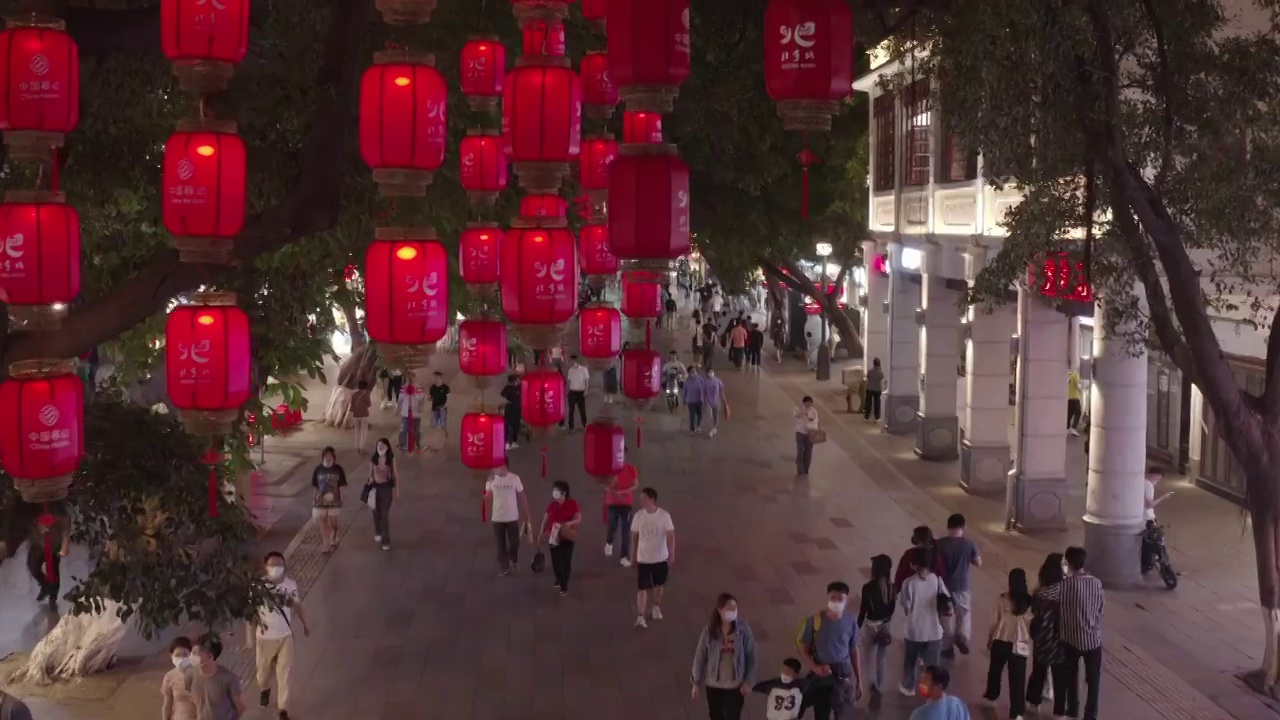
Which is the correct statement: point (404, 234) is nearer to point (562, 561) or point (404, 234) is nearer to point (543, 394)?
point (543, 394)

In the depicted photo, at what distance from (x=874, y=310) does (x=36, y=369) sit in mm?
25645

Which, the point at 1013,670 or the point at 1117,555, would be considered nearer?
the point at 1013,670

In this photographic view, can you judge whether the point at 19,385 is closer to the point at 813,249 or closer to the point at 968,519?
the point at 968,519

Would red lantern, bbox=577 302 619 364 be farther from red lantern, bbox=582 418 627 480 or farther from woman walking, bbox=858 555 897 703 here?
woman walking, bbox=858 555 897 703

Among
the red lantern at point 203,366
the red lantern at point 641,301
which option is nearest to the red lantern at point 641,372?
the red lantern at point 641,301

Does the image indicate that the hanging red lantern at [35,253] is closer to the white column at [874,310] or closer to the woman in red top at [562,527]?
the woman in red top at [562,527]

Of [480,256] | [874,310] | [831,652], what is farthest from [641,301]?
[874,310]

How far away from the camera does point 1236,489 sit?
20188mm

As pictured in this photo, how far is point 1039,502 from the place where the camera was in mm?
18656

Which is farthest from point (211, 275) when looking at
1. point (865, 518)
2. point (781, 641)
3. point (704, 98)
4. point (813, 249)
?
point (813, 249)

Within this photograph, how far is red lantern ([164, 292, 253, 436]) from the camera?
7.89 m

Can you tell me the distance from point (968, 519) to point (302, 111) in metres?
13.5

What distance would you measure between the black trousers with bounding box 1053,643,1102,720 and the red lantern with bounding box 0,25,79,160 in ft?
29.4

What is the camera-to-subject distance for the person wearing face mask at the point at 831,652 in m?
10.4
